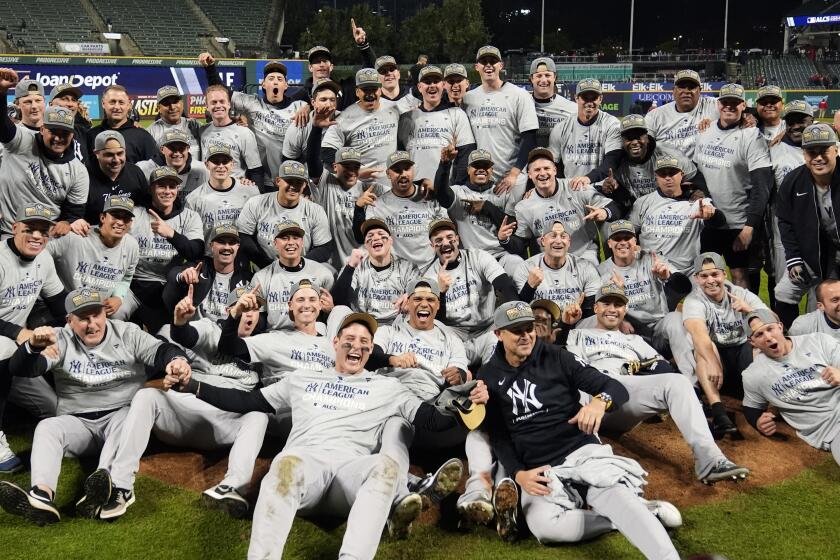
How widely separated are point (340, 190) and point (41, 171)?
301cm

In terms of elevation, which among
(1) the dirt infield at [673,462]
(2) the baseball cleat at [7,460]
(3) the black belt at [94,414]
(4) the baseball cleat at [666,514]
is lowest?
(1) the dirt infield at [673,462]

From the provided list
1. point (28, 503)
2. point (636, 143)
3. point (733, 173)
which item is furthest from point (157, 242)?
point (733, 173)


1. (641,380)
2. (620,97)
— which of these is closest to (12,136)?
(641,380)

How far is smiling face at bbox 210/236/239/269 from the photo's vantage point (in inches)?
297

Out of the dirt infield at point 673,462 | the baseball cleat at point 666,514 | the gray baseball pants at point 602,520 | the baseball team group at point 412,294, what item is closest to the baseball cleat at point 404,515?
the baseball team group at point 412,294

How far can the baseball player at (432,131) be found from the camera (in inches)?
365

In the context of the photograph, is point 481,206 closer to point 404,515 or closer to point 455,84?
point 455,84

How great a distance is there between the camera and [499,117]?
9633mm

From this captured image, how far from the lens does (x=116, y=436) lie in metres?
5.94

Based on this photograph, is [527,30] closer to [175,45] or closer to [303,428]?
[175,45]

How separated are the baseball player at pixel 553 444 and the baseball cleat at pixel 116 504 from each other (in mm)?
2602

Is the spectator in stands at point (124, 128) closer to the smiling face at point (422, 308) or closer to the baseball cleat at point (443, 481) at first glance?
the smiling face at point (422, 308)

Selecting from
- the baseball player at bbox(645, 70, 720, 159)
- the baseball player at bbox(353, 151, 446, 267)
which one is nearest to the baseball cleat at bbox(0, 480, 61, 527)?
the baseball player at bbox(353, 151, 446, 267)

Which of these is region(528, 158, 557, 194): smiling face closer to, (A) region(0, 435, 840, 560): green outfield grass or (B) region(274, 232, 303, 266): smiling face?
(B) region(274, 232, 303, 266): smiling face
